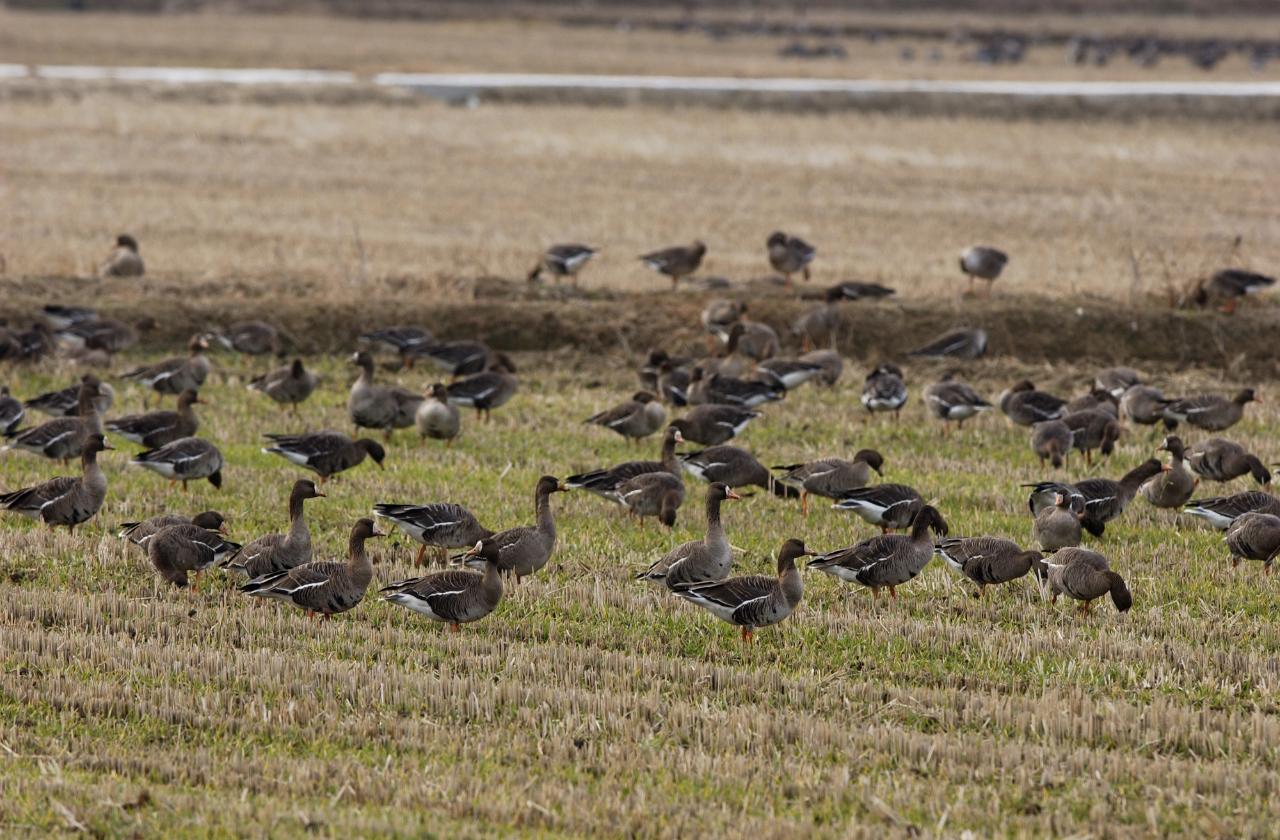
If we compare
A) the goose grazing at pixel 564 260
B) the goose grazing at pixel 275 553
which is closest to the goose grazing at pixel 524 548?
the goose grazing at pixel 275 553

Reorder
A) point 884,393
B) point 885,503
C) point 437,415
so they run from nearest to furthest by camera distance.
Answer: point 885,503 → point 437,415 → point 884,393

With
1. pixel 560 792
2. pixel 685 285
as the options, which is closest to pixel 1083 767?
pixel 560 792

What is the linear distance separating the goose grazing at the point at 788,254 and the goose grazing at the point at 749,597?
47.6ft

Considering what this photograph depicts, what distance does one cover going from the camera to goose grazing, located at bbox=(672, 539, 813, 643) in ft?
40.2

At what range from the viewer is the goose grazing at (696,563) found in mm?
13273

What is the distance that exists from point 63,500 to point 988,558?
835cm

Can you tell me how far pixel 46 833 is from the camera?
861cm

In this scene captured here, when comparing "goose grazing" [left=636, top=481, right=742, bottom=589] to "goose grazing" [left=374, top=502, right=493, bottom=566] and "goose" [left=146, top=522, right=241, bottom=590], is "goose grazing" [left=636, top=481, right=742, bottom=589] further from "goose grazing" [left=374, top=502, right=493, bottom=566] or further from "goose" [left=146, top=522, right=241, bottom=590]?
"goose" [left=146, top=522, right=241, bottom=590]

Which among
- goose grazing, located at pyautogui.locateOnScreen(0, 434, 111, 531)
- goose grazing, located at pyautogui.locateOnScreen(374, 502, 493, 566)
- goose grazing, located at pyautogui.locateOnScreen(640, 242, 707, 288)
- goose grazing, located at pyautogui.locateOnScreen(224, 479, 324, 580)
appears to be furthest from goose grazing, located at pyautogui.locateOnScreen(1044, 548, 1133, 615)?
goose grazing, located at pyautogui.locateOnScreen(640, 242, 707, 288)

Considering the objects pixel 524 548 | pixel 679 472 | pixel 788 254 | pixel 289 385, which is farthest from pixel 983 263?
pixel 524 548

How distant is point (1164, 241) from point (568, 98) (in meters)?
28.3

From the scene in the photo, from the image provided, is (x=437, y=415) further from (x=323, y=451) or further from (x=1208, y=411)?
(x=1208, y=411)

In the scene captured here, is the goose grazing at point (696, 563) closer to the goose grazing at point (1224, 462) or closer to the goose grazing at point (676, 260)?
the goose grazing at point (1224, 462)

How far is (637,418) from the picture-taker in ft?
62.8
